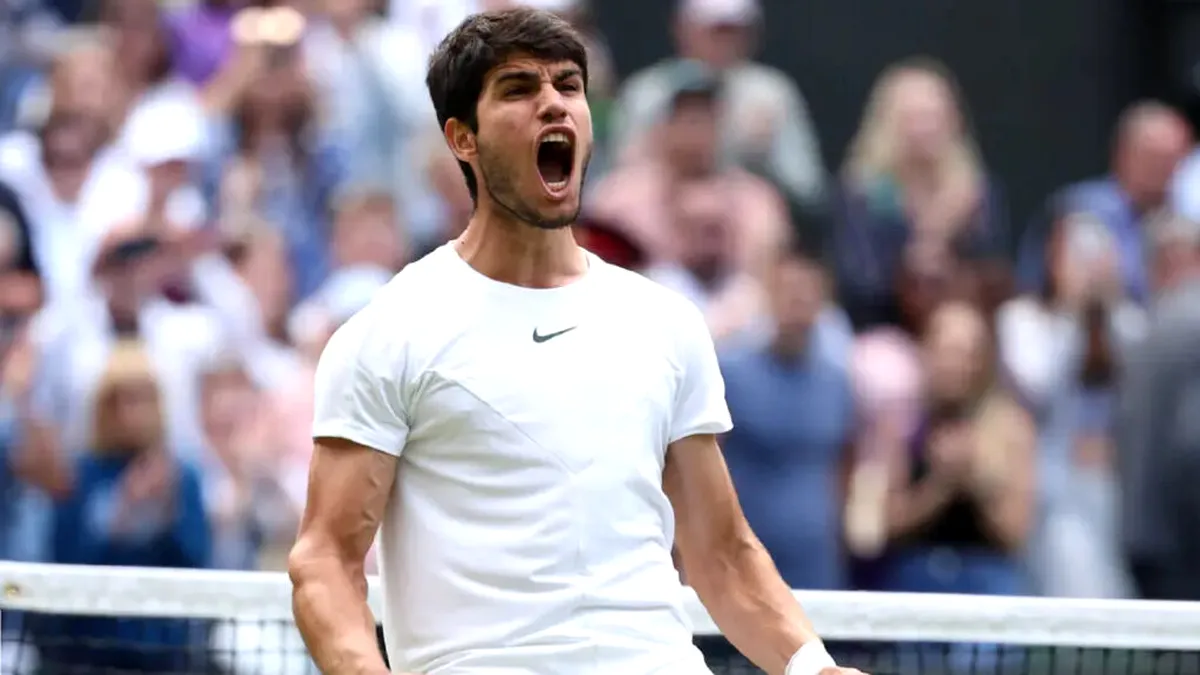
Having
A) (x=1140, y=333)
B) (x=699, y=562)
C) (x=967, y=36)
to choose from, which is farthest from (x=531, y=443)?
(x=967, y=36)

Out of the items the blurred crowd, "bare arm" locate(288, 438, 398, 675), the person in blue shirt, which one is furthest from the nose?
the person in blue shirt

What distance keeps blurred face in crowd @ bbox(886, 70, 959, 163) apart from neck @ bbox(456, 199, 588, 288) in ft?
21.4

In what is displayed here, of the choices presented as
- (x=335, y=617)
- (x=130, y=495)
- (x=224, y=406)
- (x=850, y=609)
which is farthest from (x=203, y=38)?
(x=335, y=617)

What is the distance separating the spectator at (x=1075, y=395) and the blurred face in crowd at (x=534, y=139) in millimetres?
5414

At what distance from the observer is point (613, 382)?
437 cm

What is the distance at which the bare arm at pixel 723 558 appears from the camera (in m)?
4.57

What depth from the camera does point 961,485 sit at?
941 centimetres

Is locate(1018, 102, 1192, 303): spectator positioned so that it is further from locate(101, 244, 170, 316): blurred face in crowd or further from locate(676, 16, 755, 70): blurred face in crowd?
locate(101, 244, 170, 316): blurred face in crowd

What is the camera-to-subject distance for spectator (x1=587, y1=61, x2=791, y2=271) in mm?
9898

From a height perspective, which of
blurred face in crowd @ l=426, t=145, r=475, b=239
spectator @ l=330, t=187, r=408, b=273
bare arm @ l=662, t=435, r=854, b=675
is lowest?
spectator @ l=330, t=187, r=408, b=273

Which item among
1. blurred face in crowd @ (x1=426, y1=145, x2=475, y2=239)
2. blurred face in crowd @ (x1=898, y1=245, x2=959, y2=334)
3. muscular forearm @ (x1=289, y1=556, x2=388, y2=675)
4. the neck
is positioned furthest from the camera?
blurred face in crowd @ (x1=898, y1=245, x2=959, y2=334)

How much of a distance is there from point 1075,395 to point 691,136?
73.0 inches

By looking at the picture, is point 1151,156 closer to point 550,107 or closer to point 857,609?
point 857,609

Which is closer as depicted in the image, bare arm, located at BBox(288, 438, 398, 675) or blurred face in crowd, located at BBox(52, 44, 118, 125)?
bare arm, located at BBox(288, 438, 398, 675)
